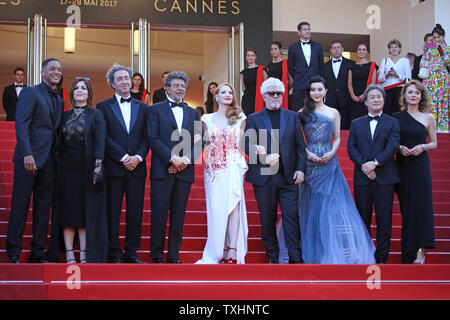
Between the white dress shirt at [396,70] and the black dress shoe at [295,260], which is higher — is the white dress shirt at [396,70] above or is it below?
above

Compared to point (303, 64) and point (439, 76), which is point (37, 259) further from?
point (439, 76)

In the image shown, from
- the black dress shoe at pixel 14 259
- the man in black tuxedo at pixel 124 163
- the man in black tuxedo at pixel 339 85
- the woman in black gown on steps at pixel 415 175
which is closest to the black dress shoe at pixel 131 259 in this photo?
the man in black tuxedo at pixel 124 163

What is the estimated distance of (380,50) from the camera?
15.4 meters

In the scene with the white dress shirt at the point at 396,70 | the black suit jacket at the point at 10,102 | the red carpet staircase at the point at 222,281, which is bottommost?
the red carpet staircase at the point at 222,281

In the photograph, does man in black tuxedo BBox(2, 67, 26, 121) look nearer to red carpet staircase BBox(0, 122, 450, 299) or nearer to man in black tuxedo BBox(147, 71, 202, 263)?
red carpet staircase BBox(0, 122, 450, 299)

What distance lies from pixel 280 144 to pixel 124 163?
1.40 meters

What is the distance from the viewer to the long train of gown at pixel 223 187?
6660mm

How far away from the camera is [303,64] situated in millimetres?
10961

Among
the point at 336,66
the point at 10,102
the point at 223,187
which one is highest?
the point at 336,66

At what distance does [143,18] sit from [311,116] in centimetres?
779

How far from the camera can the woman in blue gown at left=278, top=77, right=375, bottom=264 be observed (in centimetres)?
659

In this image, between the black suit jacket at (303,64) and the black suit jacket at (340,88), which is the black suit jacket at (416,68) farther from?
the black suit jacket at (303,64)

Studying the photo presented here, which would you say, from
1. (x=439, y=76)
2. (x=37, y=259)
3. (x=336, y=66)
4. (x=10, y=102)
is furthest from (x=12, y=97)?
(x=439, y=76)

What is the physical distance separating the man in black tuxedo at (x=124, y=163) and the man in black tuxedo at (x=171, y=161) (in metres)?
0.11
